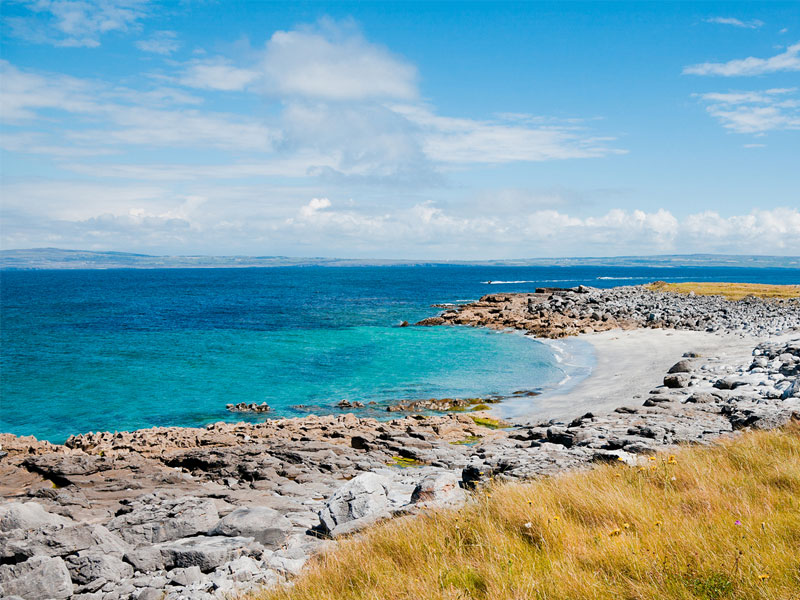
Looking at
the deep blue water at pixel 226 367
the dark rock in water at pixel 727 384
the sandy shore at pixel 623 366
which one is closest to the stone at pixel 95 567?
the deep blue water at pixel 226 367

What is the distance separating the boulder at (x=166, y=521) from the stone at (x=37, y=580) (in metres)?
1.59

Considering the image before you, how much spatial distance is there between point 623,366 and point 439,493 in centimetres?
2519

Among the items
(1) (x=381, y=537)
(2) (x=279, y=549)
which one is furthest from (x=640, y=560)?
(2) (x=279, y=549)

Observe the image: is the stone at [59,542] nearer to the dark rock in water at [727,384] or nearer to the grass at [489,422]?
the grass at [489,422]

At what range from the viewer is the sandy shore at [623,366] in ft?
72.9

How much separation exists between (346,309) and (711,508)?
65.9m

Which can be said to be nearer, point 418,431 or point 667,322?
point 418,431

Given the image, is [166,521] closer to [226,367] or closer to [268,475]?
[268,475]

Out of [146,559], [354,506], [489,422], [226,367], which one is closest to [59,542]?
[146,559]

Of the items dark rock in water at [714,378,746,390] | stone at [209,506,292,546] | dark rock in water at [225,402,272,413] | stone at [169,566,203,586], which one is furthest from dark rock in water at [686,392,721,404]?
dark rock in water at [225,402,272,413]

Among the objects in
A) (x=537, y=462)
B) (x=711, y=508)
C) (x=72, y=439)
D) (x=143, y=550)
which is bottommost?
(x=72, y=439)

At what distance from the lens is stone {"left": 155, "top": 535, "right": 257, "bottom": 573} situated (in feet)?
24.5

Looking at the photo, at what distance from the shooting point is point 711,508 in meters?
6.09

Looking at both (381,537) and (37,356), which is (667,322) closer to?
(381,537)
